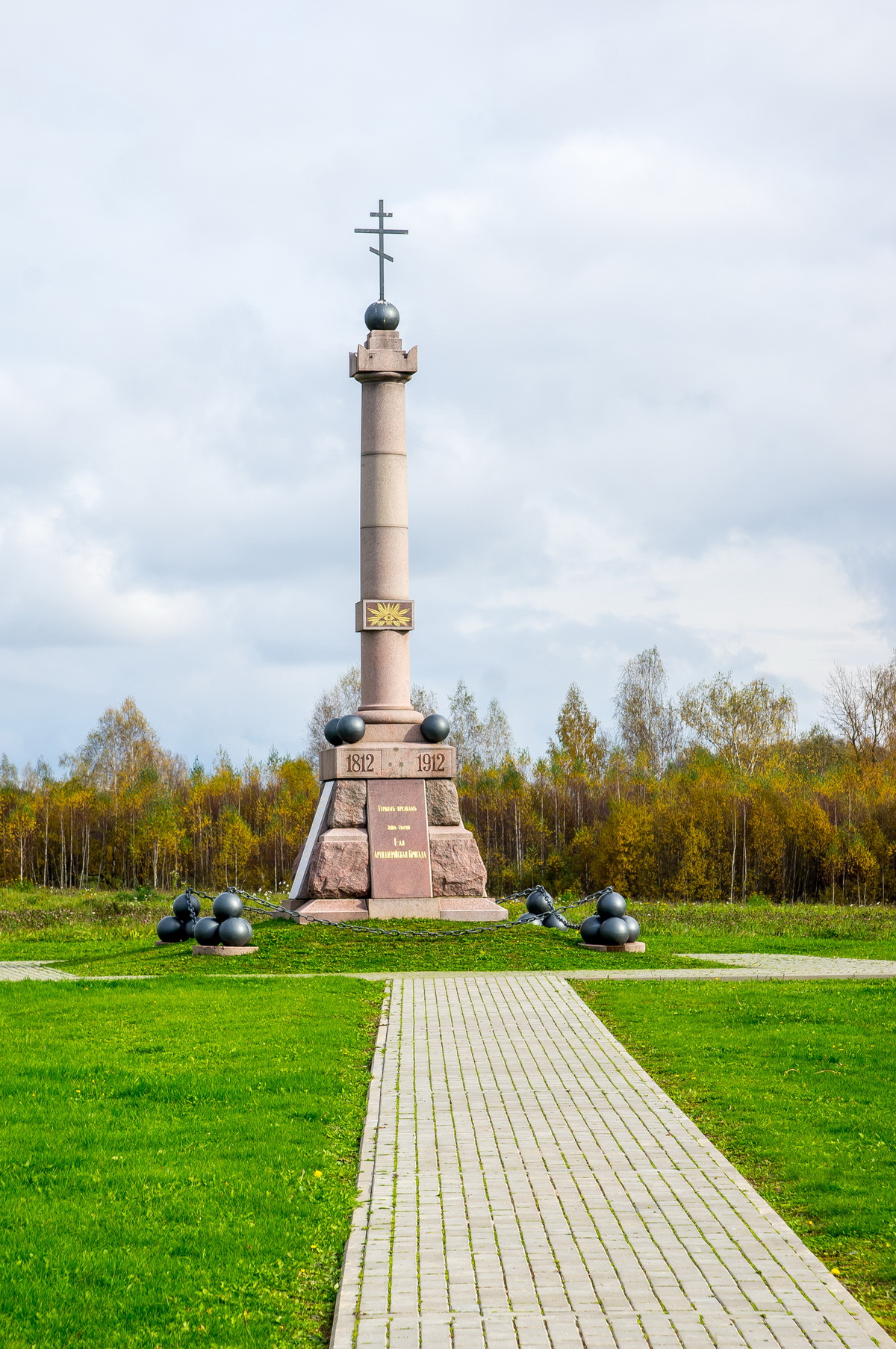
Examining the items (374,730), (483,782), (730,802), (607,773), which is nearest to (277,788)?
(483,782)

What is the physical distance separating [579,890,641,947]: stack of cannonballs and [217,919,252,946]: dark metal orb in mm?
4222

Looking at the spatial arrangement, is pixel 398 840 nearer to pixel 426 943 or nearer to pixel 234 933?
pixel 426 943

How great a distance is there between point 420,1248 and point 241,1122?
222cm

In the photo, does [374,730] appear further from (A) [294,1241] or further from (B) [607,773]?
(B) [607,773]

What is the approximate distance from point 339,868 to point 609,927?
3891mm

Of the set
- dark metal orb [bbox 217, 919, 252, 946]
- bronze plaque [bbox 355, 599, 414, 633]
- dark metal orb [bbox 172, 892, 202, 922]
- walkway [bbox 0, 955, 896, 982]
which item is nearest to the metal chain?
dark metal orb [bbox 172, 892, 202, 922]

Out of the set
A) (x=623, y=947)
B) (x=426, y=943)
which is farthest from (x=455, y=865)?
(x=623, y=947)

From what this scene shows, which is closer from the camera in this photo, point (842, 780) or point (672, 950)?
point (672, 950)

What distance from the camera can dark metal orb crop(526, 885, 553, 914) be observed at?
19.0 metres

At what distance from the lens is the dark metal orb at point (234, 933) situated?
51.1ft

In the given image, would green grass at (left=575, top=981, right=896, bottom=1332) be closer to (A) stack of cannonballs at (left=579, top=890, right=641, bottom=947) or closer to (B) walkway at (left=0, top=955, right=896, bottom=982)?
(B) walkway at (left=0, top=955, right=896, bottom=982)

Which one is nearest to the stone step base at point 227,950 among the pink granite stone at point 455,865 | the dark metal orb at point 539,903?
the pink granite stone at point 455,865

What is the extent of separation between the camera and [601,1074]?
28.2 ft

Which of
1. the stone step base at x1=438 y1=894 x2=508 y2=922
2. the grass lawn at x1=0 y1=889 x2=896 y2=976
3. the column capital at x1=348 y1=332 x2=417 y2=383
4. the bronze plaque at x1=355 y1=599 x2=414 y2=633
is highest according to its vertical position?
the column capital at x1=348 y1=332 x2=417 y2=383
